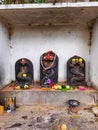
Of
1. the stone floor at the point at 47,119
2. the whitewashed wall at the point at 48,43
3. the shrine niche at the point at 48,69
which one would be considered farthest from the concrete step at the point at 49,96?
the whitewashed wall at the point at 48,43

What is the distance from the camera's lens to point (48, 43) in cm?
401

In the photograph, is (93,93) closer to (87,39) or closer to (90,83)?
(90,83)

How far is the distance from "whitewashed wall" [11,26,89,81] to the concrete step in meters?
0.85

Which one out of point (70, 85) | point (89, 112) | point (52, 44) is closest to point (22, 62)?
point (52, 44)

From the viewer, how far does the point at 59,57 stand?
4.03 meters

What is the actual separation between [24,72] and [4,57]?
23.2 inches

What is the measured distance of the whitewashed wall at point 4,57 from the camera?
3.38 m

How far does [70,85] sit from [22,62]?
128 cm

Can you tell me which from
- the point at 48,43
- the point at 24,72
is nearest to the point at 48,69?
the point at 24,72

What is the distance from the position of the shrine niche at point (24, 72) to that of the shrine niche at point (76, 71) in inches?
38.1

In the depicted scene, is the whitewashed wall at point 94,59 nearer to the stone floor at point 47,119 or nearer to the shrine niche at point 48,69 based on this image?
the stone floor at point 47,119

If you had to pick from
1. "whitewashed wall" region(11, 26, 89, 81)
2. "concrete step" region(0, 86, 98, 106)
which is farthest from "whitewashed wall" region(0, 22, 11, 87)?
"concrete step" region(0, 86, 98, 106)

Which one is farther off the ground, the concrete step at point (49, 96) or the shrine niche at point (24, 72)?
the shrine niche at point (24, 72)

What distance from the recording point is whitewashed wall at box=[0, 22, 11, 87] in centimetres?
338
